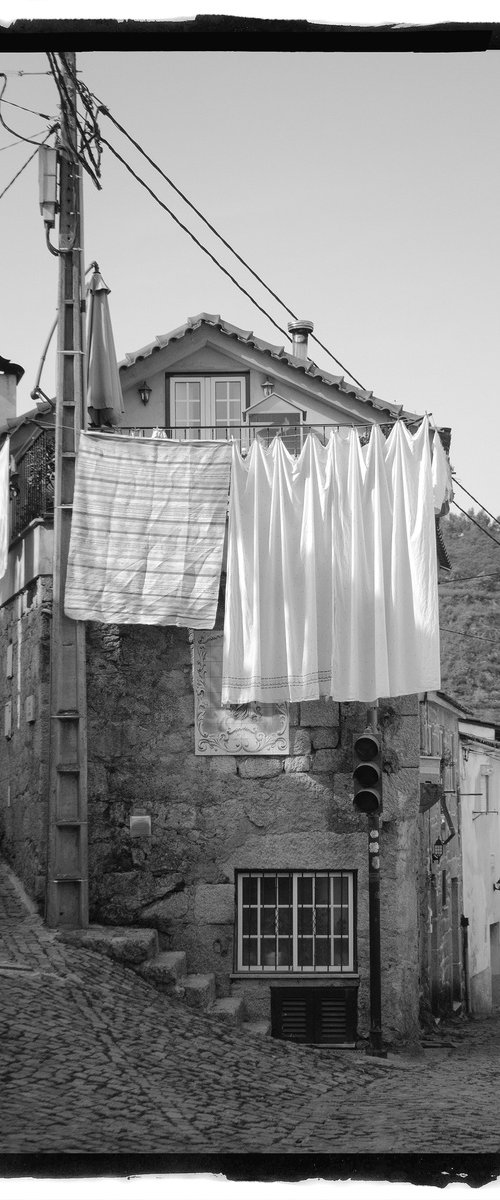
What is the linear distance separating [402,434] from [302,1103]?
19.0 ft

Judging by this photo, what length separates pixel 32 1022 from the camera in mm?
8773

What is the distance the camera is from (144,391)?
16.1 metres

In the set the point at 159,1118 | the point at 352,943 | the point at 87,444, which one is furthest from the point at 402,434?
the point at 159,1118

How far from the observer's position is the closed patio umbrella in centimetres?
1207

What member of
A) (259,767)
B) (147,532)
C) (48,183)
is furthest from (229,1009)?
(48,183)

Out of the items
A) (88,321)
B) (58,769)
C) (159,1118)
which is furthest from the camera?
(88,321)

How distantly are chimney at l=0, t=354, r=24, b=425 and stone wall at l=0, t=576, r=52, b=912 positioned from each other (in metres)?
4.78

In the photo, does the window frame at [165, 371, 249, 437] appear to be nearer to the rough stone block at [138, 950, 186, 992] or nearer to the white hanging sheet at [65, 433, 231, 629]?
the white hanging sheet at [65, 433, 231, 629]

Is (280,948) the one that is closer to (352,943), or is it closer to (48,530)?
(352,943)

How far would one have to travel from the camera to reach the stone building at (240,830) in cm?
1152

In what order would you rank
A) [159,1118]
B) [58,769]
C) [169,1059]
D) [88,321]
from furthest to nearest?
1. [88,321]
2. [58,769]
3. [169,1059]
4. [159,1118]

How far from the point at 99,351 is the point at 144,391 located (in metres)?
4.04

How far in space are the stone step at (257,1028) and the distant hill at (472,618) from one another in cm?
2637

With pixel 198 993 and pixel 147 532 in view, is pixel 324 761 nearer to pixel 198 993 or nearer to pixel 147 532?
pixel 198 993
